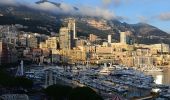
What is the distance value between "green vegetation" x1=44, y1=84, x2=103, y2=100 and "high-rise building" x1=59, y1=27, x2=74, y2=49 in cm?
7488

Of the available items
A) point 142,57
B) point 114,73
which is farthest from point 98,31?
point 114,73

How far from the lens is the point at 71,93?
2217cm

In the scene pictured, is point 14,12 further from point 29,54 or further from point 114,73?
point 114,73

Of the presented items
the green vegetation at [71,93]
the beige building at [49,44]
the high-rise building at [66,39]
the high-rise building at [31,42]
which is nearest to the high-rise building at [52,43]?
the beige building at [49,44]

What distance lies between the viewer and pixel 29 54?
3248 inches

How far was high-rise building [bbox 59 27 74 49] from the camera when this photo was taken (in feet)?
333

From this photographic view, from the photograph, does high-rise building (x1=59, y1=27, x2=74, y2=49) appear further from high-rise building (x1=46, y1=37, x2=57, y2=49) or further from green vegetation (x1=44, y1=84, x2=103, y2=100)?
green vegetation (x1=44, y1=84, x2=103, y2=100)

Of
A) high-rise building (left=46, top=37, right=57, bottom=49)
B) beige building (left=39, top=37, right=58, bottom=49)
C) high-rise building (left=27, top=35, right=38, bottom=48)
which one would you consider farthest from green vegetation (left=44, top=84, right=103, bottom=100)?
high-rise building (left=27, top=35, right=38, bottom=48)

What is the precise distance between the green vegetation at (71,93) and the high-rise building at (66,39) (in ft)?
246

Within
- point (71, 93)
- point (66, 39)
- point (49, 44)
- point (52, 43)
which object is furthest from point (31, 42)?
point (71, 93)

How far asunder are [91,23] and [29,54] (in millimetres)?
98464

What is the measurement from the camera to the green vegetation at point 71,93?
21344 millimetres

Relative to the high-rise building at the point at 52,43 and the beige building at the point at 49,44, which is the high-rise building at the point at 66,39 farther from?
the high-rise building at the point at 52,43

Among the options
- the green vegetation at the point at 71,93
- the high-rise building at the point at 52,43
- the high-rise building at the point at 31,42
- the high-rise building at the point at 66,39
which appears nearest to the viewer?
the green vegetation at the point at 71,93
